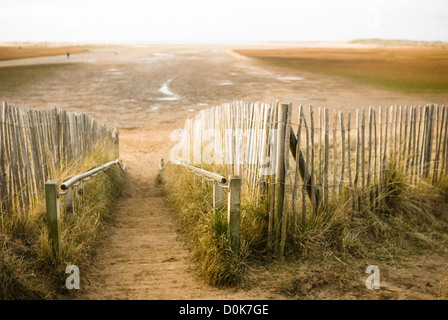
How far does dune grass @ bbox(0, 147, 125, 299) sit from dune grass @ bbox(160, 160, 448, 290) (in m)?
1.15

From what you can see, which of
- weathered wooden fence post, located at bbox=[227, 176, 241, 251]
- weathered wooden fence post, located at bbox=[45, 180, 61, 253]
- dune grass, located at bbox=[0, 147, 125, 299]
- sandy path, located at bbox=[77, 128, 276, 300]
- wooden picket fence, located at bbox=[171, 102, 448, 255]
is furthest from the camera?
wooden picket fence, located at bbox=[171, 102, 448, 255]

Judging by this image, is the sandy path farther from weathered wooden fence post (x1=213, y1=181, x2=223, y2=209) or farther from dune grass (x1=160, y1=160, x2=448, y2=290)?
weathered wooden fence post (x1=213, y1=181, x2=223, y2=209)

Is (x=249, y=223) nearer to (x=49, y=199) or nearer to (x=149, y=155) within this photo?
(x=49, y=199)

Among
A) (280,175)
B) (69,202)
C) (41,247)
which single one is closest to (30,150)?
(69,202)

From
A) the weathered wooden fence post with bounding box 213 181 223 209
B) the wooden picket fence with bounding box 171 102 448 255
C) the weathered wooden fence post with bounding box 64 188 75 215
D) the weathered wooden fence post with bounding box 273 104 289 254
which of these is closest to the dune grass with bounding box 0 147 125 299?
the weathered wooden fence post with bounding box 64 188 75 215

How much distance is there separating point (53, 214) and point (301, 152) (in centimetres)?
265

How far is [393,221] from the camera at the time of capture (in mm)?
5266

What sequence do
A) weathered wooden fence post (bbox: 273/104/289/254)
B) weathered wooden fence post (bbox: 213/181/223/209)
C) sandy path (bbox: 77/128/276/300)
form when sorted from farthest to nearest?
weathered wooden fence post (bbox: 213/181/223/209), weathered wooden fence post (bbox: 273/104/289/254), sandy path (bbox: 77/128/276/300)

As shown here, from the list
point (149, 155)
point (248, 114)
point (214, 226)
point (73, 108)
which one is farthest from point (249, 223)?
point (73, 108)

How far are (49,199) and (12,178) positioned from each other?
4.03 feet

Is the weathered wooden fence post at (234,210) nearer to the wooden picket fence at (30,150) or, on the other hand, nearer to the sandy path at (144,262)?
the sandy path at (144,262)

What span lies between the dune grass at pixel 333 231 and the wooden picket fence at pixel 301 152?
113mm

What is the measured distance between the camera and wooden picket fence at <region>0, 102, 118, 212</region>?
15.7 ft

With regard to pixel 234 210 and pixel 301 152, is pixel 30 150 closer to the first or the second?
Result: pixel 234 210
